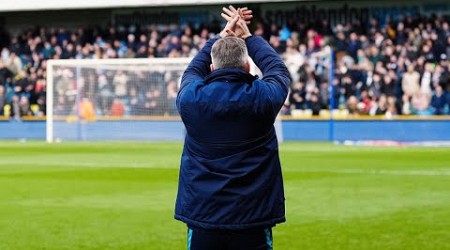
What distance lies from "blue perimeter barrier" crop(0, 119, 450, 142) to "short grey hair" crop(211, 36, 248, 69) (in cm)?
2871

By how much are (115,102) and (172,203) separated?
21.9m

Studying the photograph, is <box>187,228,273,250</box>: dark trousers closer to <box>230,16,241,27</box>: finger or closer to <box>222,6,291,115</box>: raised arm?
<box>222,6,291,115</box>: raised arm

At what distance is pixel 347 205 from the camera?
12531mm

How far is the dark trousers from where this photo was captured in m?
5.03

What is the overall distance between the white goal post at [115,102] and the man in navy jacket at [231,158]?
2867 cm

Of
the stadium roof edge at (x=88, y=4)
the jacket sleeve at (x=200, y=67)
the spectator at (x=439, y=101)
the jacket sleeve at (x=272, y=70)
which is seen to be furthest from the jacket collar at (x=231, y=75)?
the stadium roof edge at (x=88, y=4)

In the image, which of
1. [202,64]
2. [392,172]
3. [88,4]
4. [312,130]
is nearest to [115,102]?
[312,130]

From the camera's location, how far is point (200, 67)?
540 centimetres

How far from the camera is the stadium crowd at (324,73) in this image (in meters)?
33.9

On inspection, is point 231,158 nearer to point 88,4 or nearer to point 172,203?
point 172,203

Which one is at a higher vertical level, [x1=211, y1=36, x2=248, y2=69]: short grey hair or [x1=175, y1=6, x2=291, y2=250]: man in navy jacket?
[x1=211, y1=36, x2=248, y2=69]: short grey hair

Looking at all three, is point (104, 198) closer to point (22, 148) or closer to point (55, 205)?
point (55, 205)

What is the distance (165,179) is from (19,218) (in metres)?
5.61

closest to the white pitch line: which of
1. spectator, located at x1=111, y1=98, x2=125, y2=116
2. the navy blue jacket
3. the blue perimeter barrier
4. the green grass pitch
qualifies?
the green grass pitch
